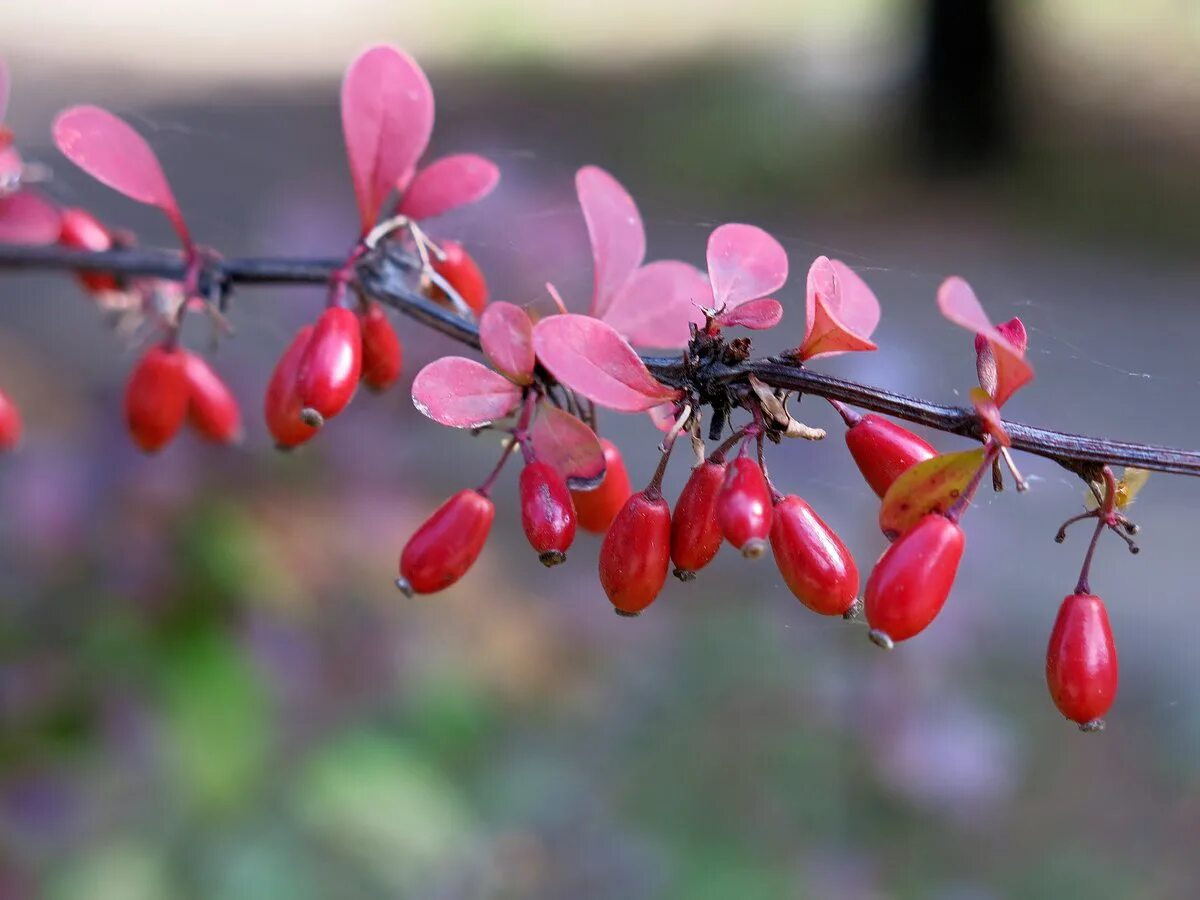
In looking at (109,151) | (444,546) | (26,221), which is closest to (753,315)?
(444,546)

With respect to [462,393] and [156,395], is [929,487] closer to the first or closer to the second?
[462,393]

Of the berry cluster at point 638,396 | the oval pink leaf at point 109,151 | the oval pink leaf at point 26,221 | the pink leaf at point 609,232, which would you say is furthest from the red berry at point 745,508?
the oval pink leaf at point 26,221

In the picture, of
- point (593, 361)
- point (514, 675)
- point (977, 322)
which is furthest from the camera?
point (514, 675)

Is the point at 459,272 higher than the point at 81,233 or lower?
higher

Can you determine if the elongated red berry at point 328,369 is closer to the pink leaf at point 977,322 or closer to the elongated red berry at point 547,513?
the elongated red berry at point 547,513

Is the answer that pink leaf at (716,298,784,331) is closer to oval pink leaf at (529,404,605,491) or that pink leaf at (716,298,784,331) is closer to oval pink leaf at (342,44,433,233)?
oval pink leaf at (529,404,605,491)

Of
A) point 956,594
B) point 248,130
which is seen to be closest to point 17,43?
point 248,130

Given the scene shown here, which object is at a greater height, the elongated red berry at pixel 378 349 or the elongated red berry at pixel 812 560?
Answer: the elongated red berry at pixel 812 560
